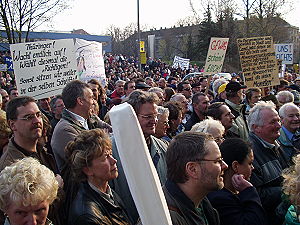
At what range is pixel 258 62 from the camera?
9117mm

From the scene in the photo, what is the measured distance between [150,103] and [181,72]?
82.3ft

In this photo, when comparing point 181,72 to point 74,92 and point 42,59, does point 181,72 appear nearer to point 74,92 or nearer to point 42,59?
point 42,59

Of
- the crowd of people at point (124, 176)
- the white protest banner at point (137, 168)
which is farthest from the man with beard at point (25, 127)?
the white protest banner at point (137, 168)

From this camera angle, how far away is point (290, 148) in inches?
191

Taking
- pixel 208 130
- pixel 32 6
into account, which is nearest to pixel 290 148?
pixel 208 130

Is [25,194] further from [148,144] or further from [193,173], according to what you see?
[148,144]

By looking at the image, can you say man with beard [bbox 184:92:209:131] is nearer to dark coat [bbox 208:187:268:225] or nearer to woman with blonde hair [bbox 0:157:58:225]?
dark coat [bbox 208:187:268:225]

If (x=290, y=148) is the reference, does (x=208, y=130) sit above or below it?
above

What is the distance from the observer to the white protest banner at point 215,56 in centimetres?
1113

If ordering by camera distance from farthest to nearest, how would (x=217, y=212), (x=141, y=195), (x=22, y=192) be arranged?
(x=217, y=212), (x=22, y=192), (x=141, y=195)

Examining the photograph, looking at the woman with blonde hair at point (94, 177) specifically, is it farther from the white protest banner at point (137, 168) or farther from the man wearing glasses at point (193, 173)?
the white protest banner at point (137, 168)

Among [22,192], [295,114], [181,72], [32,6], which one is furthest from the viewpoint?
[181,72]

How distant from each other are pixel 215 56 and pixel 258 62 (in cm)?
230

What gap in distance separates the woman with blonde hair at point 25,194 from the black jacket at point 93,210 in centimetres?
32
